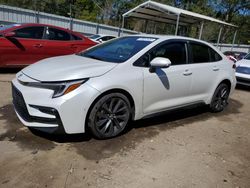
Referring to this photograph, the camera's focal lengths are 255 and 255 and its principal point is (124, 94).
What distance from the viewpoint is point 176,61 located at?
4.43 meters

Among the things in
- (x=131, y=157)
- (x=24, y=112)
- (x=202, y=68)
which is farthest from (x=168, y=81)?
(x=24, y=112)

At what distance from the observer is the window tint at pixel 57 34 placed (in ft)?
24.6

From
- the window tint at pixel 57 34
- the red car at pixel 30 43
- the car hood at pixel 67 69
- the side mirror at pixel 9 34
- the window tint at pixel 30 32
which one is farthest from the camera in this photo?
the window tint at pixel 57 34

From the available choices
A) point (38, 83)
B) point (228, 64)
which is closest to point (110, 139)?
point (38, 83)

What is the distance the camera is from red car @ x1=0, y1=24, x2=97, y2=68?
6867 mm

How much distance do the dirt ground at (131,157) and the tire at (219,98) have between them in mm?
937

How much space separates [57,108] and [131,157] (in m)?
1.12

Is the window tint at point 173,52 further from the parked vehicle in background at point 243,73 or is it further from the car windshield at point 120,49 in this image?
the parked vehicle in background at point 243,73

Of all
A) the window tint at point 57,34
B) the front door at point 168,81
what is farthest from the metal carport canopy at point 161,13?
the front door at point 168,81

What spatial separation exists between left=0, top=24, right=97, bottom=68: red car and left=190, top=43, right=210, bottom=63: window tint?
14.2 feet

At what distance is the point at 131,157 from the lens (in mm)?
3266

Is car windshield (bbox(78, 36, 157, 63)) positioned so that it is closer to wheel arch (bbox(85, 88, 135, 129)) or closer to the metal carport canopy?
wheel arch (bbox(85, 88, 135, 129))

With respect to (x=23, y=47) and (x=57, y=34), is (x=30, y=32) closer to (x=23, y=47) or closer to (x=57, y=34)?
(x=23, y=47)

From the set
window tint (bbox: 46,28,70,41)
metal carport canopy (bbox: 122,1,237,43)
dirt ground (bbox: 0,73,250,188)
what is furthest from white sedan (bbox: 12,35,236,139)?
metal carport canopy (bbox: 122,1,237,43)
